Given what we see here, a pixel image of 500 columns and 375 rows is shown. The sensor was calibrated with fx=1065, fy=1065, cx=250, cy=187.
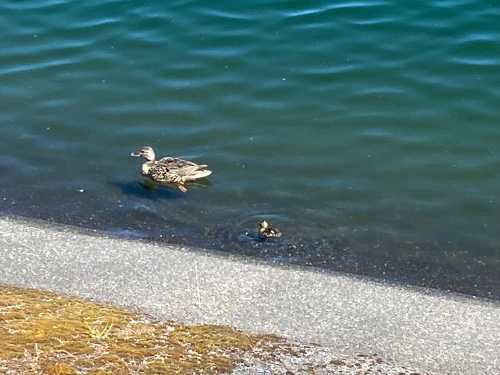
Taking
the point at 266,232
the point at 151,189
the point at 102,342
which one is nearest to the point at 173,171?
the point at 151,189

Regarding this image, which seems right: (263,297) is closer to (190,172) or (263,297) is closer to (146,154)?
(190,172)

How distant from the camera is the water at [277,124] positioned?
41.4 ft

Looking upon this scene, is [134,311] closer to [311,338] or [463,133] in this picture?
[311,338]

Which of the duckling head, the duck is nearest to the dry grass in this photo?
the duck

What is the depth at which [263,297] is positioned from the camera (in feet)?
34.3

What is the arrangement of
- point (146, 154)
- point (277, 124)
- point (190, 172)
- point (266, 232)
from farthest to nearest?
1. point (277, 124)
2. point (146, 154)
3. point (190, 172)
4. point (266, 232)

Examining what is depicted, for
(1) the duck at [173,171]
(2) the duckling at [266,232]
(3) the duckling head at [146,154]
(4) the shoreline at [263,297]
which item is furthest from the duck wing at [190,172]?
(4) the shoreline at [263,297]

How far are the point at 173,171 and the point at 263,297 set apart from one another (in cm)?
347

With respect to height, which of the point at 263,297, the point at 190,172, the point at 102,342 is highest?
the point at 102,342

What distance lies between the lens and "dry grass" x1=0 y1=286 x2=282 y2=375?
8461 millimetres

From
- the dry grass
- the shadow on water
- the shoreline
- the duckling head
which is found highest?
the dry grass

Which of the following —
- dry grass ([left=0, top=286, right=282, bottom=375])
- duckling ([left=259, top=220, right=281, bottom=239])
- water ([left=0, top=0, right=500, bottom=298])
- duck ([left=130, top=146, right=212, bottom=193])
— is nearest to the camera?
dry grass ([left=0, top=286, right=282, bottom=375])

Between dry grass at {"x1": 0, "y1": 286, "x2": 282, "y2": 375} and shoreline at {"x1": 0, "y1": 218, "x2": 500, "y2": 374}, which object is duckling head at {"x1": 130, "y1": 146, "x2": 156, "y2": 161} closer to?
shoreline at {"x1": 0, "y1": 218, "x2": 500, "y2": 374}

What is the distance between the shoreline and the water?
0.92 metres
